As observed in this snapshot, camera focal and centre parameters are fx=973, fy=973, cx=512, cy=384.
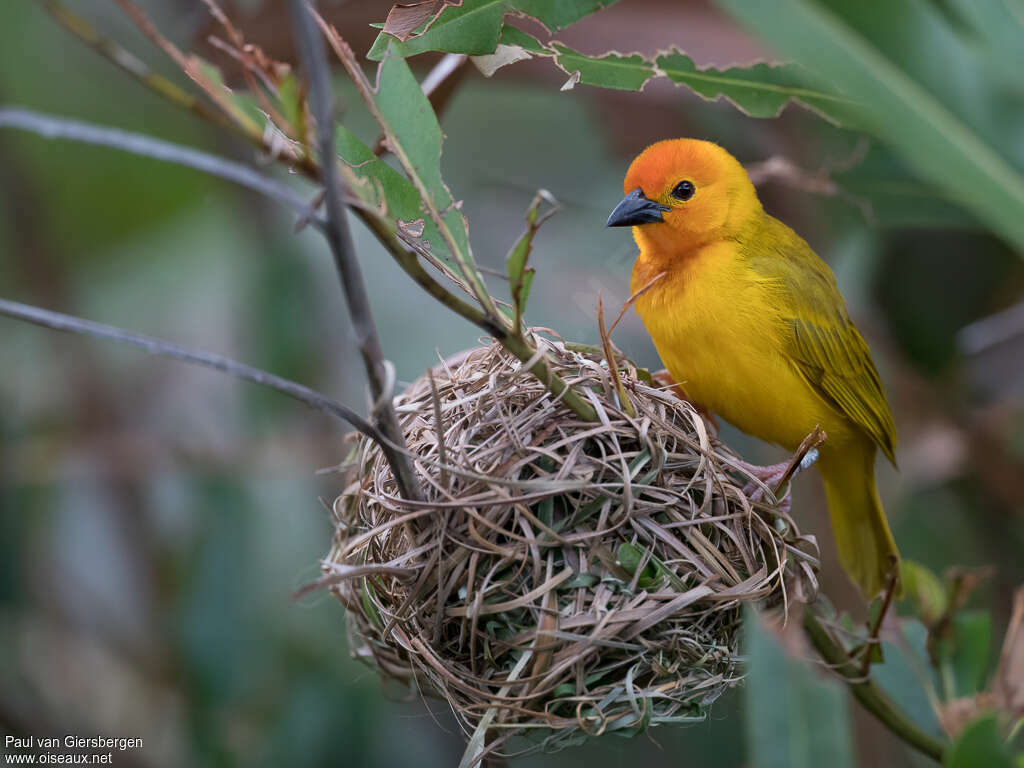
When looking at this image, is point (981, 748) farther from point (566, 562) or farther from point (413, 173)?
point (413, 173)

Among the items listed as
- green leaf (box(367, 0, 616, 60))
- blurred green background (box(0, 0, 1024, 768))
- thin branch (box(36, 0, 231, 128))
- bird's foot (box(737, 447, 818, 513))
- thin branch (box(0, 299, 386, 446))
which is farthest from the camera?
blurred green background (box(0, 0, 1024, 768))

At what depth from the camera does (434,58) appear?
2.65 meters

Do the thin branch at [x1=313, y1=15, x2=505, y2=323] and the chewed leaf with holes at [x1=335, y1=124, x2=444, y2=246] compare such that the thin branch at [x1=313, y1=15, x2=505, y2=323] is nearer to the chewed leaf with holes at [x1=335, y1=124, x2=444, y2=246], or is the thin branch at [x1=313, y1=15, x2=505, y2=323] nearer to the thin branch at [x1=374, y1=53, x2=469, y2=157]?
the chewed leaf with holes at [x1=335, y1=124, x2=444, y2=246]

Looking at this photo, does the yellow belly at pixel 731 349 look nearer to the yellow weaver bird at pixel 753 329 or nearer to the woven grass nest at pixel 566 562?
the yellow weaver bird at pixel 753 329

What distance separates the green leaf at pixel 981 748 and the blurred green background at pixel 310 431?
142 cm

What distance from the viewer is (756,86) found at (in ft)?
6.91

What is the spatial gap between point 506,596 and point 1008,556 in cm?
305

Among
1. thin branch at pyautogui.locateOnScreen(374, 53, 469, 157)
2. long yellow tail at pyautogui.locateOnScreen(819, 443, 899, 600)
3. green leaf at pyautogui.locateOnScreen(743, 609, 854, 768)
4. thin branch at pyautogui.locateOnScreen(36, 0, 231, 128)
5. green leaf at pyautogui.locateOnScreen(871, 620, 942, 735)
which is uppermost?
thin branch at pyautogui.locateOnScreen(374, 53, 469, 157)

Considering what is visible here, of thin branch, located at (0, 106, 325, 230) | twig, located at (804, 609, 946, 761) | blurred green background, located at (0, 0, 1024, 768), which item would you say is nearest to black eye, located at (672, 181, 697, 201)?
blurred green background, located at (0, 0, 1024, 768)

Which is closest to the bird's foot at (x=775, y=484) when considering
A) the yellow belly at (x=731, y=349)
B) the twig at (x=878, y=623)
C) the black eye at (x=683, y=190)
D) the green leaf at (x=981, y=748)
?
the twig at (x=878, y=623)

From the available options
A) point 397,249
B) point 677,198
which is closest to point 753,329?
point 677,198

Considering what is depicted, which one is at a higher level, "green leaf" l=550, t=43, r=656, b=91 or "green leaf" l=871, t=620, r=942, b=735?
"green leaf" l=550, t=43, r=656, b=91

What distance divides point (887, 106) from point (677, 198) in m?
0.88

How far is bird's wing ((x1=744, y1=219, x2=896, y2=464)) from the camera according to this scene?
249 cm
